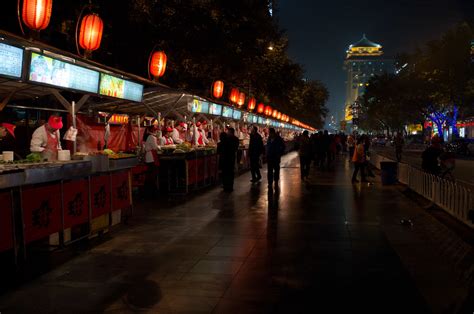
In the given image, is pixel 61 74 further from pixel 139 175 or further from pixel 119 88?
pixel 139 175

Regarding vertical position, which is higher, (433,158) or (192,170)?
(433,158)

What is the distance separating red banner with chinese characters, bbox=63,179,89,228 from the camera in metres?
7.70

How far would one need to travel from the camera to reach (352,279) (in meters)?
6.00

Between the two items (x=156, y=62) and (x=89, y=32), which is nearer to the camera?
(x=89, y=32)

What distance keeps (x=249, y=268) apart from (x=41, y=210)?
316cm

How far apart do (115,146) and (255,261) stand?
859cm

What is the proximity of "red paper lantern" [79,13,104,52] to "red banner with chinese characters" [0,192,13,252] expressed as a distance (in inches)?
228

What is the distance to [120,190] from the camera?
960 centimetres

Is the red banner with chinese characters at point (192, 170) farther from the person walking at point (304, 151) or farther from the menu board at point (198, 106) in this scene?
the person walking at point (304, 151)

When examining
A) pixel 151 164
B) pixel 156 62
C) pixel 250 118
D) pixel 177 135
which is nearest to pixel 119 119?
pixel 177 135

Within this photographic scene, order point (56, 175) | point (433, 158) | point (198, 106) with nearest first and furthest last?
point (56, 175)
point (433, 158)
point (198, 106)

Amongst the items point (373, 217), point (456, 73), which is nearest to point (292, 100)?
point (456, 73)

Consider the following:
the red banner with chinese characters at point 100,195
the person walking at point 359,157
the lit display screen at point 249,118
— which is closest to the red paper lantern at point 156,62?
the red banner with chinese characters at point 100,195

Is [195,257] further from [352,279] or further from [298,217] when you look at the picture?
[298,217]
